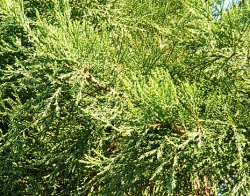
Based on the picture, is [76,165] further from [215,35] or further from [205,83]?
[215,35]

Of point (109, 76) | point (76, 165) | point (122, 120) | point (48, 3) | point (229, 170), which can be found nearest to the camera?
point (122, 120)

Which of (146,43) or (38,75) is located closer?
(38,75)

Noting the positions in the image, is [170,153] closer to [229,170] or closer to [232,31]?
[229,170]

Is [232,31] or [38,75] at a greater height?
[232,31]

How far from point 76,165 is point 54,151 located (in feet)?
1.00

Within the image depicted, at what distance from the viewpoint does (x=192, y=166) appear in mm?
3885

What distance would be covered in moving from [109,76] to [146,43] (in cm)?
94

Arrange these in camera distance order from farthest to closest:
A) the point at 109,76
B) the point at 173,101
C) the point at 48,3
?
the point at 48,3, the point at 109,76, the point at 173,101

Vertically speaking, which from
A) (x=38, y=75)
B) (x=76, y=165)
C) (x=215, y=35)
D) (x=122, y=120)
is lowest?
(x=76, y=165)

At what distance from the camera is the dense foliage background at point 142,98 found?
353cm

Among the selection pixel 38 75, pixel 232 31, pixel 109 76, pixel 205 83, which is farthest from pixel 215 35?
pixel 38 75

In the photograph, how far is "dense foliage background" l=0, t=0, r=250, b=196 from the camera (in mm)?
3531

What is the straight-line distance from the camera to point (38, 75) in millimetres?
4176

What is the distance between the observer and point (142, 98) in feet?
11.3
